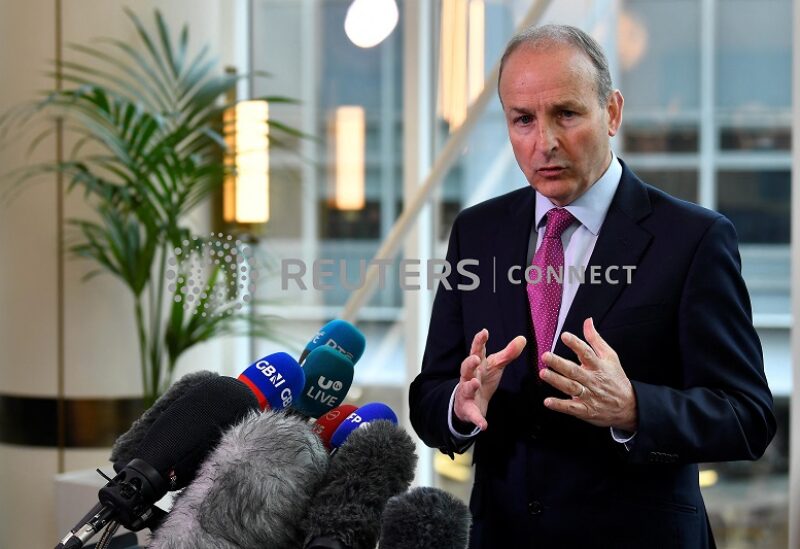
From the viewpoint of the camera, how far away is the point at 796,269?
2770mm

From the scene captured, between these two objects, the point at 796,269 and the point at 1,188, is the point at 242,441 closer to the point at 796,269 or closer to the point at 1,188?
the point at 796,269

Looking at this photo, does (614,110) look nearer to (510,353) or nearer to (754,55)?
(510,353)

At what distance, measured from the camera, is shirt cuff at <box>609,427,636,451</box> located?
135cm

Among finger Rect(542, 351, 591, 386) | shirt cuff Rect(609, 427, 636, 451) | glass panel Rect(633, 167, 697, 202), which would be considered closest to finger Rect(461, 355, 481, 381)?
finger Rect(542, 351, 591, 386)

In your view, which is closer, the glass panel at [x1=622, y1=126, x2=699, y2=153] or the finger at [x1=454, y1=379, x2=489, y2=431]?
the finger at [x1=454, y1=379, x2=489, y2=431]

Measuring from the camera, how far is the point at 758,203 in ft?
12.1

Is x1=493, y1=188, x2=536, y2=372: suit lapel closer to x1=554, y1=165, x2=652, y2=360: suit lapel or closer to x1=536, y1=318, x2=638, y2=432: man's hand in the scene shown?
x1=554, y1=165, x2=652, y2=360: suit lapel

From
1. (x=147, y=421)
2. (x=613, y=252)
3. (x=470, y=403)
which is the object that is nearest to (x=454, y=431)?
(x=470, y=403)

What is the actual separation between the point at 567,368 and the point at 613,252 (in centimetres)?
30

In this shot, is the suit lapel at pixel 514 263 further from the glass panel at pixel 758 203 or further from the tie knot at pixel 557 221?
the glass panel at pixel 758 203

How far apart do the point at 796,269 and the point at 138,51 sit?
98.2 inches

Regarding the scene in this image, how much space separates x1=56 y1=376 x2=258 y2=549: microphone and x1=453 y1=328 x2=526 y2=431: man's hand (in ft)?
0.97

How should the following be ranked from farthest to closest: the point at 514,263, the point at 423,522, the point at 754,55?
the point at 754,55
the point at 514,263
the point at 423,522

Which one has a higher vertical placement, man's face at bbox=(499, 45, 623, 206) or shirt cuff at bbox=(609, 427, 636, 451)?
man's face at bbox=(499, 45, 623, 206)
